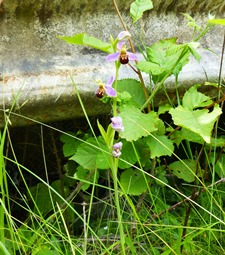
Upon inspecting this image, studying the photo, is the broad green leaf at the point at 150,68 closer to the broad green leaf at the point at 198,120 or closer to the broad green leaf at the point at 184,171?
the broad green leaf at the point at 198,120

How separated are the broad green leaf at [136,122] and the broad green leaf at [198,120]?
3.8 inches

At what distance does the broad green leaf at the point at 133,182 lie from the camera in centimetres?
153

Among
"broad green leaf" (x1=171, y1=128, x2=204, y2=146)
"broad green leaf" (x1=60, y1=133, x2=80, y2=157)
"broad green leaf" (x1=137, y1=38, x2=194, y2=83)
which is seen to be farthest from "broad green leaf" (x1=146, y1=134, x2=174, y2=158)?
"broad green leaf" (x1=60, y1=133, x2=80, y2=157)

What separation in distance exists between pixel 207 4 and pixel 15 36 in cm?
69

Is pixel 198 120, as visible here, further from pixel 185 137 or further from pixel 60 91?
pixel 60 91

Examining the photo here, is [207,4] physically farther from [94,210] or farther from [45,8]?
[94,210]

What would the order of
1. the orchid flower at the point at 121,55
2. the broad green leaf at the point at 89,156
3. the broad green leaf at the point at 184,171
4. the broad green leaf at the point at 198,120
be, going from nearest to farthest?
1. the orchid flower at the point at 121,55
2. the broad green leaf at the point at 198,120
3. the broad green leaf at the point at 89,156
4. the broad green leaf at the point at 184,171

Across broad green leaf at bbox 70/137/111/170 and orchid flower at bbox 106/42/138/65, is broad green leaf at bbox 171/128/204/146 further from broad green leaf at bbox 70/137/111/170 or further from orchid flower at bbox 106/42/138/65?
orchid flower at bbox 106/42/138/65

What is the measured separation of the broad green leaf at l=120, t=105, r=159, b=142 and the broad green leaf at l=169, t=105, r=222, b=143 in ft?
0.31

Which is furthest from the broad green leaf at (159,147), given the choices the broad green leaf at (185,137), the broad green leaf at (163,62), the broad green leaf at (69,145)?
the broad green leaf at (69,145)

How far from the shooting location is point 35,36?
5.24 ft

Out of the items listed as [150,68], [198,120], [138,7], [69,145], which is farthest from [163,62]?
[69,145]

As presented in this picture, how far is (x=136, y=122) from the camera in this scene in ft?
4.58

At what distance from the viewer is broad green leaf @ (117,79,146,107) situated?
154 centimetres
